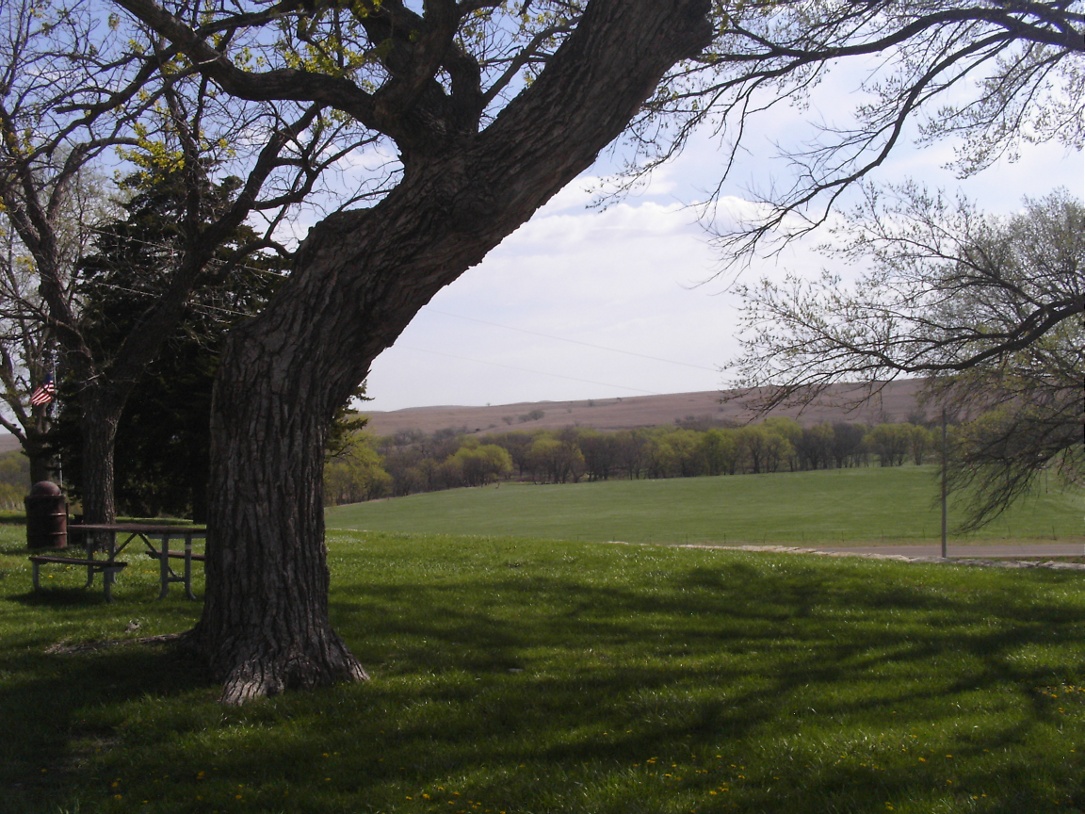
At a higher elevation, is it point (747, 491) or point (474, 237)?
point (474, 237)

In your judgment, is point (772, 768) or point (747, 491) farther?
point (747, 491)

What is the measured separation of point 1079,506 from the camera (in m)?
50.0

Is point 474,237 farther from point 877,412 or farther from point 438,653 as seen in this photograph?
→ point 877,412

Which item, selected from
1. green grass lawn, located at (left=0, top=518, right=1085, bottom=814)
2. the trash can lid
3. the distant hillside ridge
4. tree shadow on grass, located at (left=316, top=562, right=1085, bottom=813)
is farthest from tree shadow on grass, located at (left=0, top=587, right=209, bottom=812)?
the distant hillside ridge

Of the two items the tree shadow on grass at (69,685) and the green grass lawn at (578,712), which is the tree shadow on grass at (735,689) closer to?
the green grass lawn at (578,712)

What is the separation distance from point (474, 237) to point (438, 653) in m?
3.51

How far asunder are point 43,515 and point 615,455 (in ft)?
226

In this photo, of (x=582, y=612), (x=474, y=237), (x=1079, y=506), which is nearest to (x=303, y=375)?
(x=474, y=237)

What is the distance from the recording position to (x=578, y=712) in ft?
18.8

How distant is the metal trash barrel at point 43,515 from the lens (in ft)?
46.5

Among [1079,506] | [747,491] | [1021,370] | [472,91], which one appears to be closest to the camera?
[472,91]

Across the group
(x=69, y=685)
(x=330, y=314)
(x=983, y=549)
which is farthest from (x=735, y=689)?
(x=983, y=549)

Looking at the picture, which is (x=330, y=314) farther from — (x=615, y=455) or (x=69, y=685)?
(x=615, y=455)

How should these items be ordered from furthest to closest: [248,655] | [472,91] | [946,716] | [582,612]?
[582,612], [472,91], [248,655], [946,716]
